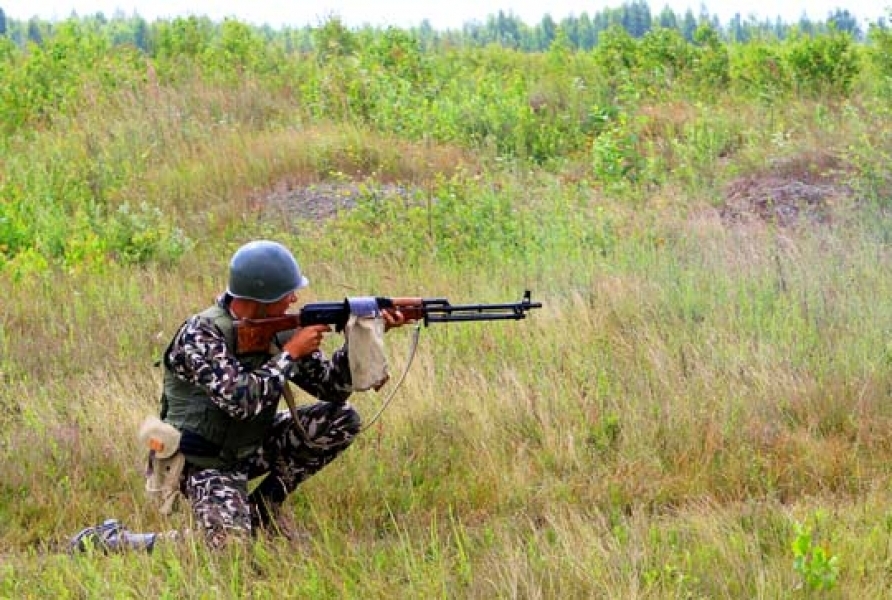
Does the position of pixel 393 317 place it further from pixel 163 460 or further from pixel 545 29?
pixel 545 29

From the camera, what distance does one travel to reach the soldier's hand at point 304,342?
4793 millimetres

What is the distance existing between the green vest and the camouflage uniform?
0.03 m

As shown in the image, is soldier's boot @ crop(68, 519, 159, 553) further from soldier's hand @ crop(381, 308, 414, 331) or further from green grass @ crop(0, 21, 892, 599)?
soldier's hand @ crop(381, 308, 414, 331)

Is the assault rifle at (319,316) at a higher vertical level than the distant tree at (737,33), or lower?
lower

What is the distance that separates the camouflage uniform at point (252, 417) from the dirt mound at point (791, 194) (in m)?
5.14

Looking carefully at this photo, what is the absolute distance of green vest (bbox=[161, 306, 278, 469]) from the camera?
497 centimetres

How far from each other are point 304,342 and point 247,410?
338 mm

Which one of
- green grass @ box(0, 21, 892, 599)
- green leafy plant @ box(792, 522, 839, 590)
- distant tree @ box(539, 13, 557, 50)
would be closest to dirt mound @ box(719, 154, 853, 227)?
green grass @ box(0, 21, 892, 599)

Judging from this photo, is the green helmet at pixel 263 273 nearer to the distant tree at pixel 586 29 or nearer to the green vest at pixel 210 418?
the green vest at pixel 210 418

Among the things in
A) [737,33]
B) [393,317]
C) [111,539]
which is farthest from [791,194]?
[737,33]

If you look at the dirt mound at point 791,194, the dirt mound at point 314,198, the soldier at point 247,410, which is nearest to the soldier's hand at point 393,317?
the soldier at point 247,410

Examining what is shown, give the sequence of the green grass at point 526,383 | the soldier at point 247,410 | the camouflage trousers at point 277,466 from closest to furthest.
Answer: the green grass at point 526,383 → the soldier at point 247,410 → the camouflage trousers at point 277,466

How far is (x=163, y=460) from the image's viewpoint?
497 cm

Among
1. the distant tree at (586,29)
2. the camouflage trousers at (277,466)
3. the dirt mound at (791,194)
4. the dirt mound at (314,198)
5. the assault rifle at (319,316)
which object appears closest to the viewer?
the assault rifle at (319,316)
